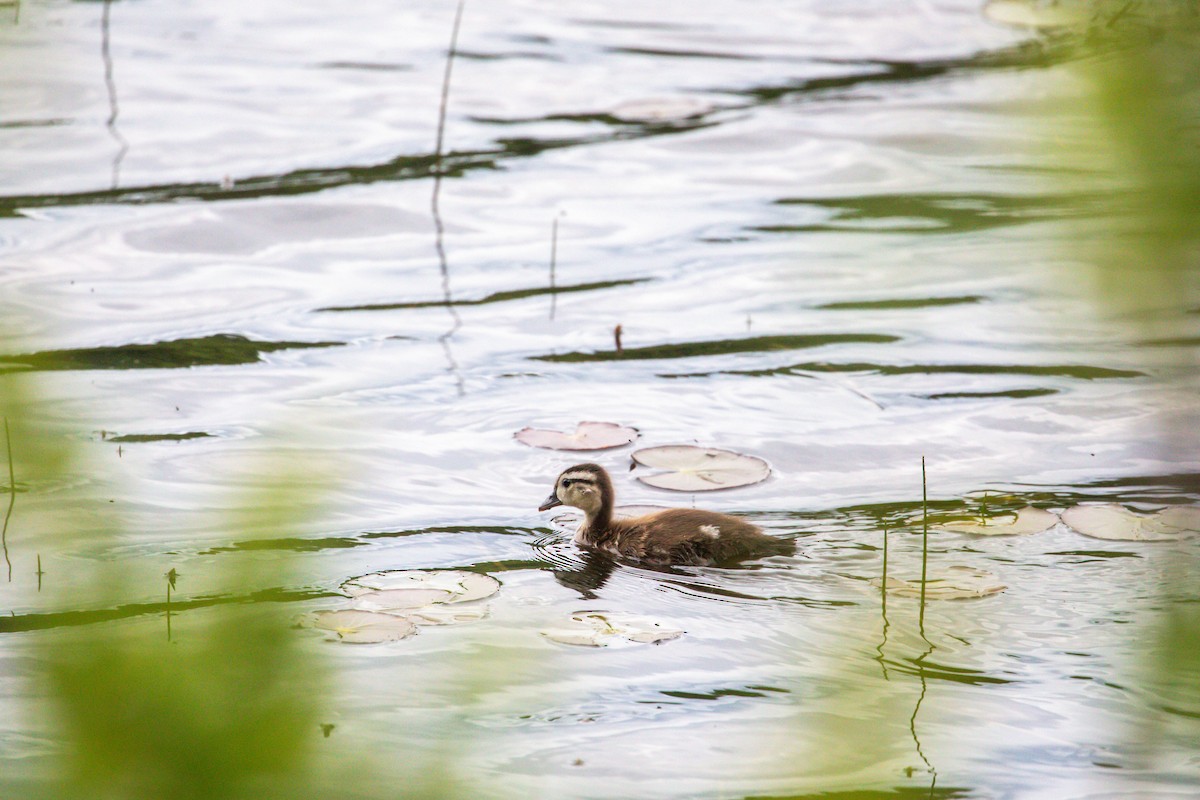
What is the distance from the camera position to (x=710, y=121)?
12797mm

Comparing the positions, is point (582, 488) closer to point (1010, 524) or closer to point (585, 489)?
point (585, 489)

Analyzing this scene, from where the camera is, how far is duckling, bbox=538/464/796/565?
17.6 ft

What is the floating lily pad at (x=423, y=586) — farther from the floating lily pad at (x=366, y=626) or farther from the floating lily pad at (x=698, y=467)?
the floating lily pad at (x=698, y=467)

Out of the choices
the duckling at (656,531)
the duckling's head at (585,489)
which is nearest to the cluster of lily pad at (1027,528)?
the duckling at (656,531)

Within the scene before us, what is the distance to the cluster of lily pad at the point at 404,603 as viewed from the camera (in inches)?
185

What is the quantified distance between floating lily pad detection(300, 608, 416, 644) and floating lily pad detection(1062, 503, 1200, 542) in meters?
2.57

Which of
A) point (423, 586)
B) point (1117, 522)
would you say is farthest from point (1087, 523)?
point (423, 586)

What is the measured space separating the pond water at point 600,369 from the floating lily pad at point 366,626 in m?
0.05

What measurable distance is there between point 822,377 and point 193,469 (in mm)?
3257

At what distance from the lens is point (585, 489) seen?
5.74 metres

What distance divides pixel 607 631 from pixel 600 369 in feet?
10.1

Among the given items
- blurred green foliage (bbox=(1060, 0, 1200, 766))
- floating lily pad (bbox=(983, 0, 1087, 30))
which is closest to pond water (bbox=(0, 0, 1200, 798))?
blurred green foliage (bbox=(1060, 0, 1200, 766))

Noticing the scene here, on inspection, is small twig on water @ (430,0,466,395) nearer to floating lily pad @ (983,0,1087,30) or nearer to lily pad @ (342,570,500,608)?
lily pad @ (342,570,500,608)

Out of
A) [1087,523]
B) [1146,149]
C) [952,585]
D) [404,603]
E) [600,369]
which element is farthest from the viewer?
[600,369]
